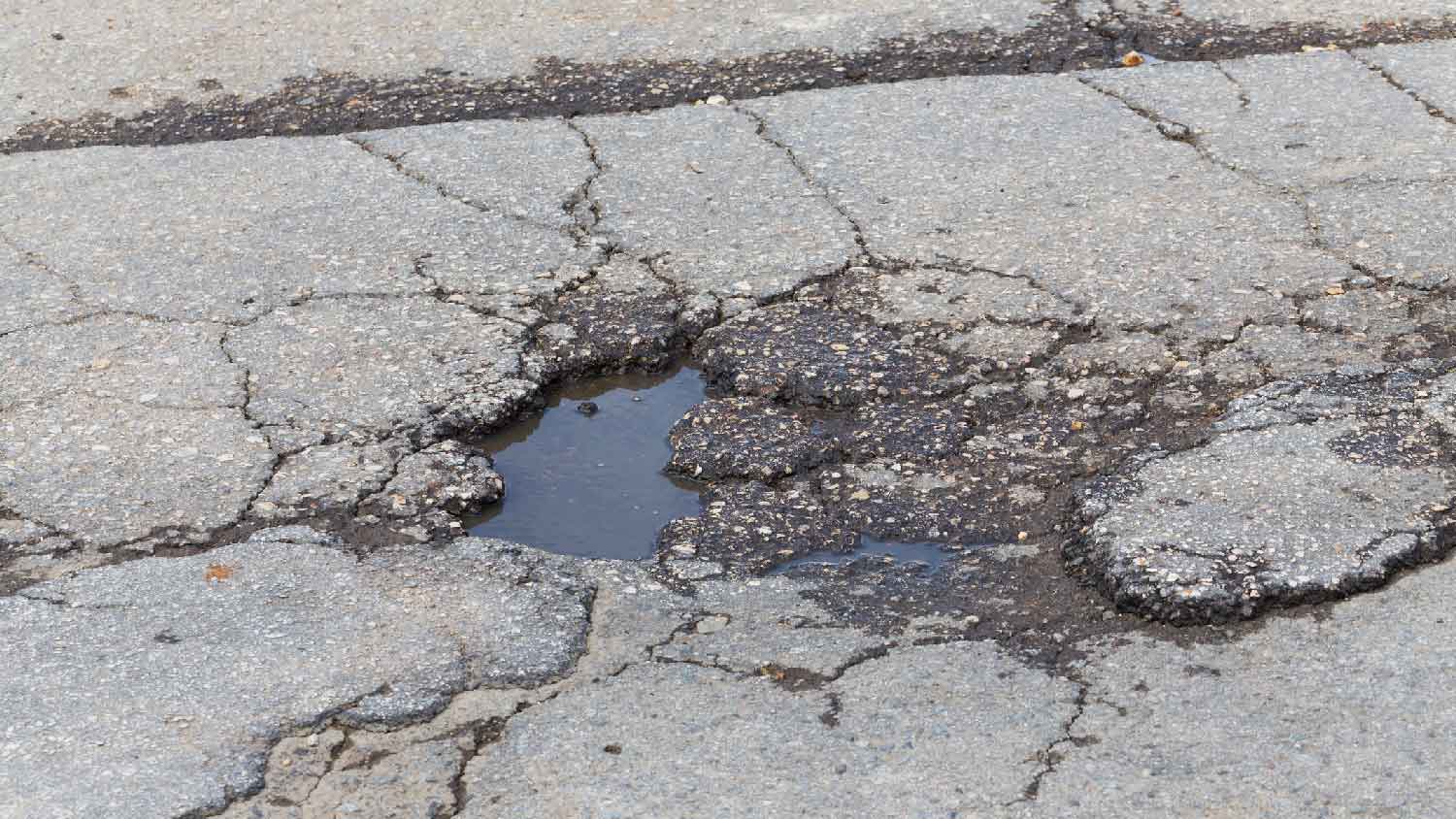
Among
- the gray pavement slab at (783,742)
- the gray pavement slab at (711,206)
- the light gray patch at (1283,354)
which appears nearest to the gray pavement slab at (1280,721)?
the gray pavement slab at (783,742)

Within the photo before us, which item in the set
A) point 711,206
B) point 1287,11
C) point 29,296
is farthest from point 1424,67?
point 29,296

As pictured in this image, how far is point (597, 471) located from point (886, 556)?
840mm

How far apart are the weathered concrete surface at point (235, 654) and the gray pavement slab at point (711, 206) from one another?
1.48 meters

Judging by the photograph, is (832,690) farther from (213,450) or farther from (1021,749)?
(213,450)

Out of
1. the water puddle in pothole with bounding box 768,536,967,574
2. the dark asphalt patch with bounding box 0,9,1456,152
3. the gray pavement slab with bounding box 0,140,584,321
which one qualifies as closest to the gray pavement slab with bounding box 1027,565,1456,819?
the water puddle in pothole with bounding box 768,536,967,574

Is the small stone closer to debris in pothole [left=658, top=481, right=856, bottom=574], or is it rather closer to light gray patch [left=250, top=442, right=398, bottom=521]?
debris in pothole [left=658, top=481, right=856, bottom=574]

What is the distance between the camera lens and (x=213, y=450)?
12.0 ft

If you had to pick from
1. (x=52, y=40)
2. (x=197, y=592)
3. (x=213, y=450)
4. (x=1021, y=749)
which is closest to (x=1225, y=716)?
(x=1021, y=749)

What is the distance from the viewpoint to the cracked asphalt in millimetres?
2744

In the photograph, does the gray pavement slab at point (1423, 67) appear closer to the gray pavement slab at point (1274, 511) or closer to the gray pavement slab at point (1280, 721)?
the gray pavement slab at point (1274, 511)

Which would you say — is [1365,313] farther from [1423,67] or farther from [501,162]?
[501,162]

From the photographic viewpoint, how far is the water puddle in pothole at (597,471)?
3512 millimetres

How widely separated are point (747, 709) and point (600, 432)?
1241mm

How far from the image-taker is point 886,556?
3.33 m
